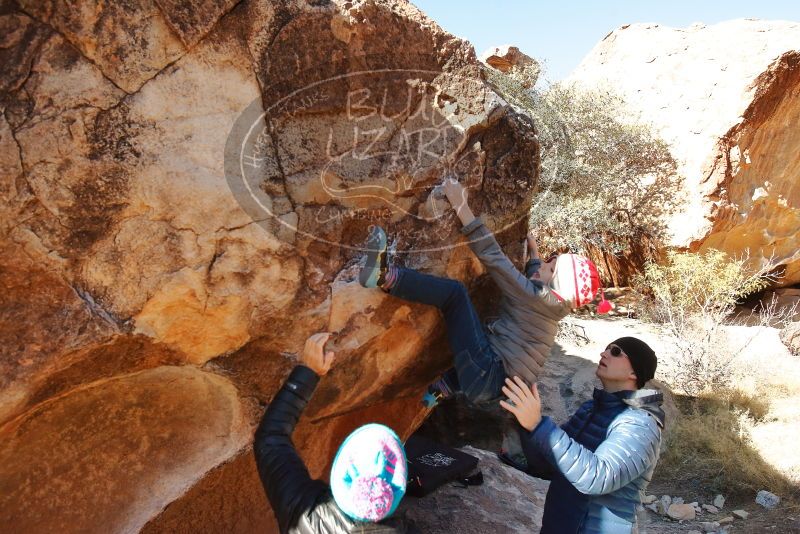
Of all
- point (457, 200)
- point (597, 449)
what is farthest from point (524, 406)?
point (457, 200)

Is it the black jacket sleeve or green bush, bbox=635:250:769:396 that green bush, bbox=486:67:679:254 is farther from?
the black jacket sleeve

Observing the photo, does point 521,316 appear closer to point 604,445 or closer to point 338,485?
point 604,445

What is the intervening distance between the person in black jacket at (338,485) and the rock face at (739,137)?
333 inches

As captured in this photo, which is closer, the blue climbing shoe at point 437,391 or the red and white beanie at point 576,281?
the red and white beanie at point 576,281

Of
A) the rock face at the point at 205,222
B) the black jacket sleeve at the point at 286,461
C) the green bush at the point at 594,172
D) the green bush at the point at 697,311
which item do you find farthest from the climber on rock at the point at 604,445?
the green bush at the point at 594,172

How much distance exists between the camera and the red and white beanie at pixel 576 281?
95.3 inches

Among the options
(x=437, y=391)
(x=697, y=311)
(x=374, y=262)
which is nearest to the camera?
(x=374, y=262)

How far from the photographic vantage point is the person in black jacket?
152 cm

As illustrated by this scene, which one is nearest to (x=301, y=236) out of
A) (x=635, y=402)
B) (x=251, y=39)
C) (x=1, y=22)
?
(x=251, y=39)

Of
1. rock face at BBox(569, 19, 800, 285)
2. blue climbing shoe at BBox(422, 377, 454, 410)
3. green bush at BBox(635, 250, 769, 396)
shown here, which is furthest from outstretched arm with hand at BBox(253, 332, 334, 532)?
rock face at BBox(569, 19, 800, 285)

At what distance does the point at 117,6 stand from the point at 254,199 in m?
0.77

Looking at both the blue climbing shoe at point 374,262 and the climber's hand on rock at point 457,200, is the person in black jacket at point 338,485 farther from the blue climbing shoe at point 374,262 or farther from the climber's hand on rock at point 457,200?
the climber's hand on rock at point 457,200

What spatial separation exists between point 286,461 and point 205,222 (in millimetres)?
901

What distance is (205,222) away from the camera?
2.18 meters
